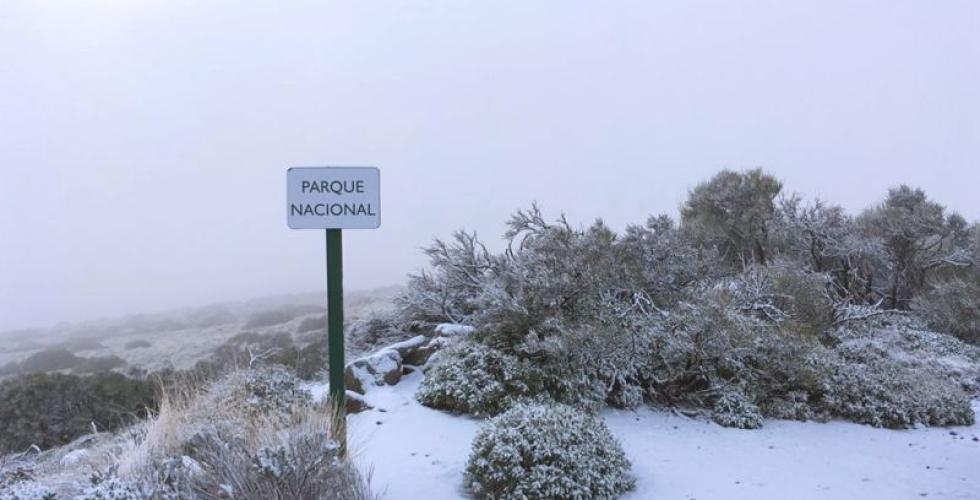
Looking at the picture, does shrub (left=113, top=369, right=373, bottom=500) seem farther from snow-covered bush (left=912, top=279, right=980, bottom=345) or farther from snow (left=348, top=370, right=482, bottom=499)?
snow-covered bush (left=912, top=279, right=980, bottom=345)

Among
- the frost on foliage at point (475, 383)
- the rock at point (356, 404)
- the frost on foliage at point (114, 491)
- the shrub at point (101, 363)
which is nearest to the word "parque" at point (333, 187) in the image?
the frost on foliage at point (114, 491)

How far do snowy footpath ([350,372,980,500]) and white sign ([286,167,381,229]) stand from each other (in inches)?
66.8

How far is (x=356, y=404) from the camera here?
756cm

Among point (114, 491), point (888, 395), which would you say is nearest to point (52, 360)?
point (114, 491)

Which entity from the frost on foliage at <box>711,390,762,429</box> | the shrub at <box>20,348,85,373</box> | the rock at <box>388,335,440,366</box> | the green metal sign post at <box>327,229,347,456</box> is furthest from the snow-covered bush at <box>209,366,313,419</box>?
the shrub at <box>20,348,85,373</box>

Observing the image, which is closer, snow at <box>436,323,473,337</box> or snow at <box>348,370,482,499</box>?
snow at <box>348,370,482,499</box>

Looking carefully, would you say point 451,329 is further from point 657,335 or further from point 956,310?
point 956,310

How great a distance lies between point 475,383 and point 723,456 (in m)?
2.57

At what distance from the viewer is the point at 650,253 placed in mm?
9977

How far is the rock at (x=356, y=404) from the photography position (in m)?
7.51

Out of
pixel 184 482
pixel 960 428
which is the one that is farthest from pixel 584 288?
pixel 184 482

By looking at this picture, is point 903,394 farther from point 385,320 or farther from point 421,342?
point 385,320

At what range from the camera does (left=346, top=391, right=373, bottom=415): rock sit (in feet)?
24.6

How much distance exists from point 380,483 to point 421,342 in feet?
13.2
